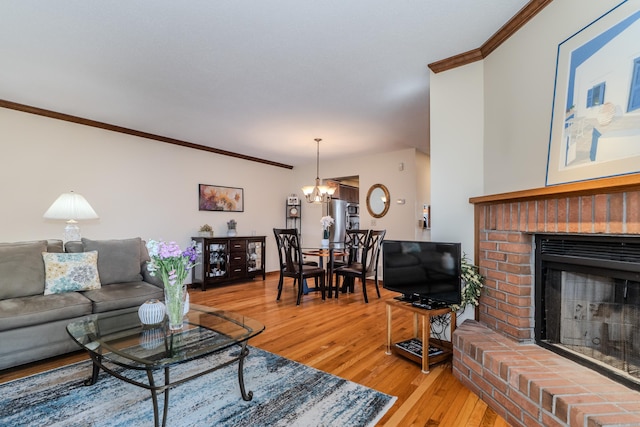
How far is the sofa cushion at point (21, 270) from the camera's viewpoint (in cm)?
273

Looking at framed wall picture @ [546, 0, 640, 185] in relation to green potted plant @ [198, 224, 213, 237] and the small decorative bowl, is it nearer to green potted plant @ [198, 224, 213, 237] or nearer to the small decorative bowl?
the small decorative bowl

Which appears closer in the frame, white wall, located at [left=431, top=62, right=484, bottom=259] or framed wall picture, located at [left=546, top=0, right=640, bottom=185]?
framed wall picture, located at [left=546, top=0, right=640, bottom=185]

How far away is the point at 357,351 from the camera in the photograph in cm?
271

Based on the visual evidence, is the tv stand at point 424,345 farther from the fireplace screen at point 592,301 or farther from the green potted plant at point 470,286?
the fireplace screen at point 592,301

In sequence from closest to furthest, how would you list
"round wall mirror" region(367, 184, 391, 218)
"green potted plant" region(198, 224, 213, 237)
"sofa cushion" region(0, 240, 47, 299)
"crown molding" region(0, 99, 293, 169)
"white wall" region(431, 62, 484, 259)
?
"white wall" region(431, 62, 484, 259), "sofa cushion" region(0, 240, 47, 299), "crown molding" region(0, 99, 293, 169), "green potted plant" region(198, 224, 213, 237), "round wall mirror" region(367, 184, 391, 218)

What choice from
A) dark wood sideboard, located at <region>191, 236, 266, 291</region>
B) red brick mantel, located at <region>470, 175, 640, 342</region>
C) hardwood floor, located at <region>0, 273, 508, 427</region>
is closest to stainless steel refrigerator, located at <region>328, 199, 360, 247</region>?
dark wood sideboard, located at <region>191, 236, 266, 291</region>

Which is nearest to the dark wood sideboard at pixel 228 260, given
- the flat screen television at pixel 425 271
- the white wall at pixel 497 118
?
the flat screen television at pixel 425 271

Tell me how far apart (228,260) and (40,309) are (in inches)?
123

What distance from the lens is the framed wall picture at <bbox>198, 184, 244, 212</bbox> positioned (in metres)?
5.59

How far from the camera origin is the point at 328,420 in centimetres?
176

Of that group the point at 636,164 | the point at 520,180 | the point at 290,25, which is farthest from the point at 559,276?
the point at 290,25

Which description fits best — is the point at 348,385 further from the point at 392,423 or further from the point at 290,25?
the point at 290,25

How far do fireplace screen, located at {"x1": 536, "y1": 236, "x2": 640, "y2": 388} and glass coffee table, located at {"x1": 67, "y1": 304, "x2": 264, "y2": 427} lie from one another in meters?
1.85

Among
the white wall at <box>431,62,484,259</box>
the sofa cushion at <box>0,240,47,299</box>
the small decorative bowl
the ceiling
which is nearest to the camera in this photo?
the ceiling
